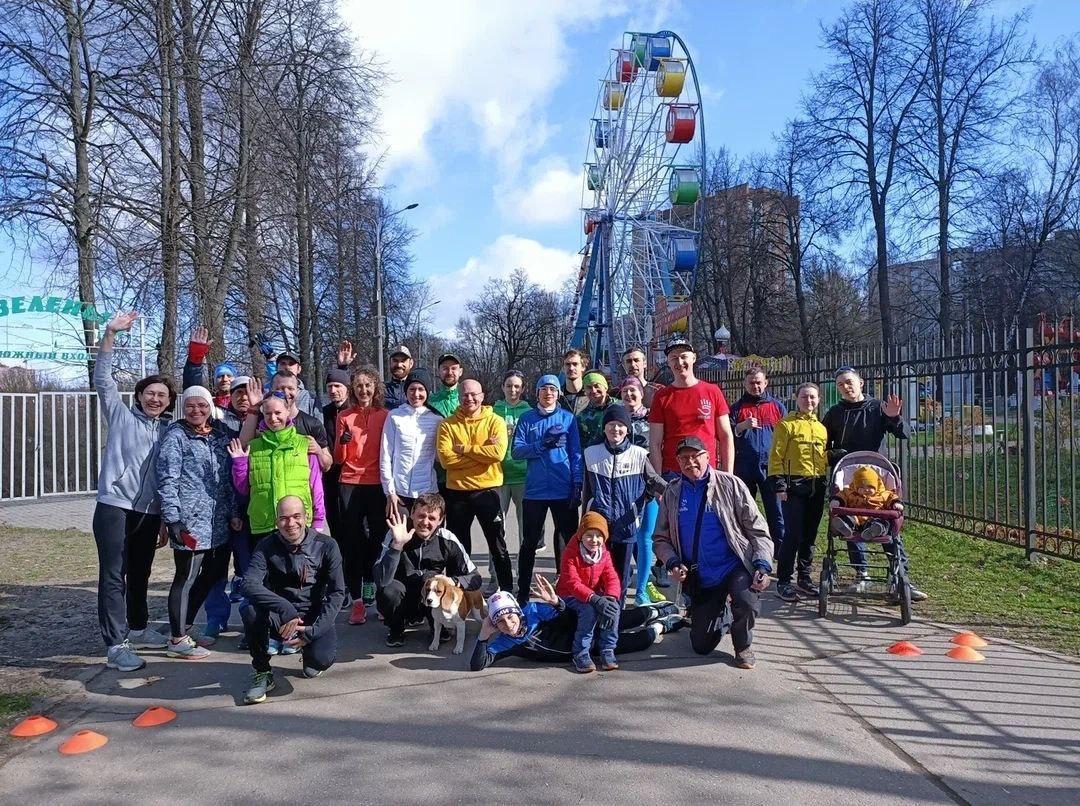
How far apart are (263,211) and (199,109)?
8.14 feet

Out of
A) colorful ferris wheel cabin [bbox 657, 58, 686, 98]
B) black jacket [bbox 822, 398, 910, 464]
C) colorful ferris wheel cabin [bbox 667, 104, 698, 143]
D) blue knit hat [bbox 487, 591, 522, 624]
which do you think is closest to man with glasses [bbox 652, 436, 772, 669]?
blue knit hat [bbox 487, 591, 522, 624]

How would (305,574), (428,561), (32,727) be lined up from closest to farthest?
(32,727) < (305,574) < (428,561)

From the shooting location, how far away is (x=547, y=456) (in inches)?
239

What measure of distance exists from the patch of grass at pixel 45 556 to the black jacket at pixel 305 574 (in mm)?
4156

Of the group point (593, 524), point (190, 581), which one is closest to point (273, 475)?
point (190, 581)

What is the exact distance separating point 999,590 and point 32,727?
677 centimetres

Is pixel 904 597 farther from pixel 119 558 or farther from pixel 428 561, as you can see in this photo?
pixel 119 558

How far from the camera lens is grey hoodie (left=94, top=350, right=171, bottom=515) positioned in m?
5.07

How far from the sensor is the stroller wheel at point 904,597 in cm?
558

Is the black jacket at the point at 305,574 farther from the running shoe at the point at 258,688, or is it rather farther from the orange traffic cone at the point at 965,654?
the orange traffic cone at the point at 965,654

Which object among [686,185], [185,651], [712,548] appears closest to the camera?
[712,548]

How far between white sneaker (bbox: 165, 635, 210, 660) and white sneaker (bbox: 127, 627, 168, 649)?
0.83 feet

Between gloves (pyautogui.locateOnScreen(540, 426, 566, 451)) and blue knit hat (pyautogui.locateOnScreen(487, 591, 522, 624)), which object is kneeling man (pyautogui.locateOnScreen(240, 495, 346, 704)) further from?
gloves (pyautogui.locateOnScreen(540, 426, 566, 451))

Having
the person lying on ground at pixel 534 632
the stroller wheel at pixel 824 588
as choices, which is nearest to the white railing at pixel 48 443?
the person lying on ground at pixel 534 632
